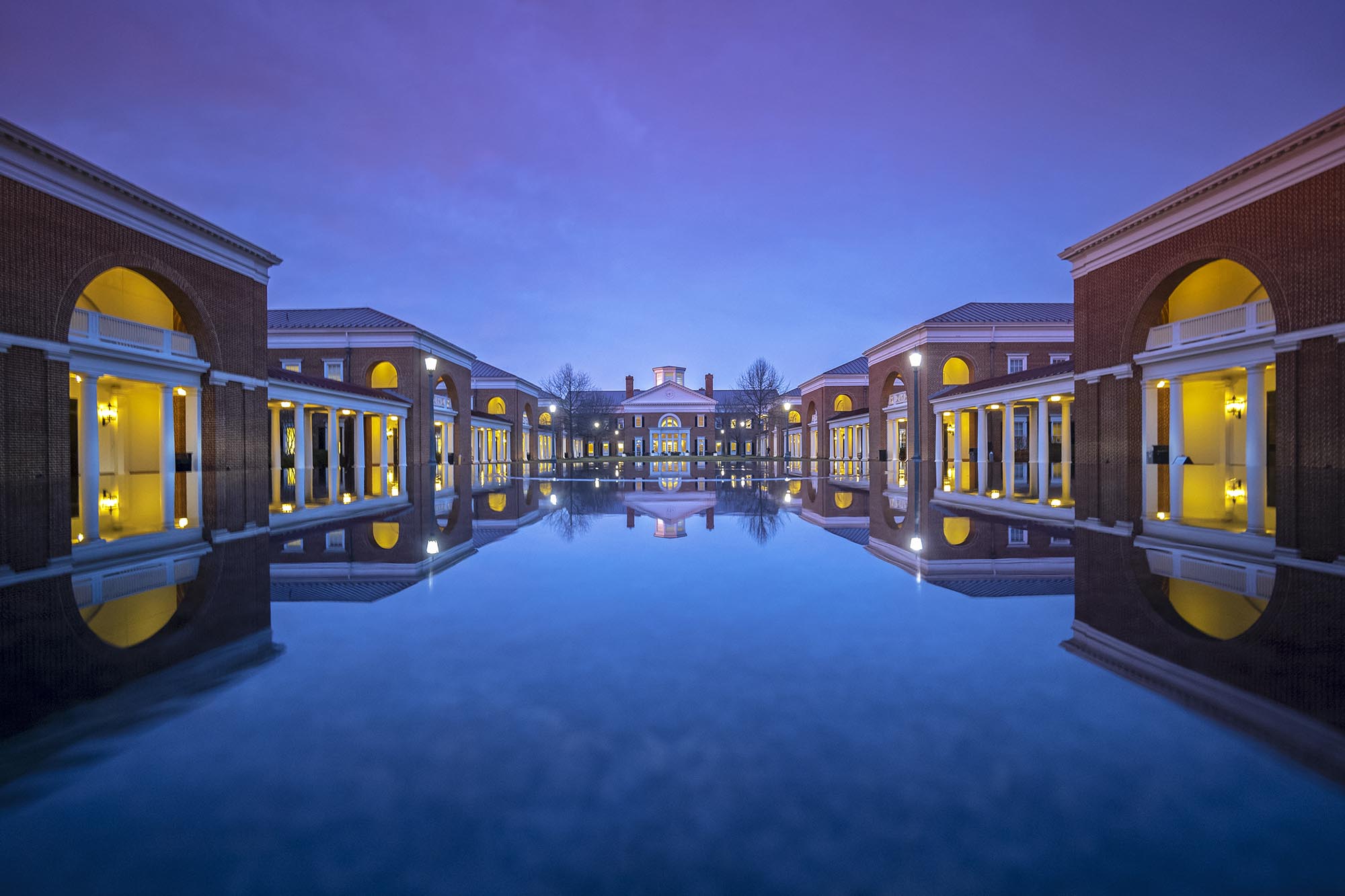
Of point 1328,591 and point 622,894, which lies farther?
point 1328,591

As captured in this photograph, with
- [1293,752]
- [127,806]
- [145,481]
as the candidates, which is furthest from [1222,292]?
[145,481]

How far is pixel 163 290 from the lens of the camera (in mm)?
20266

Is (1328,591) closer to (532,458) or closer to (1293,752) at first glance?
(1293,752)

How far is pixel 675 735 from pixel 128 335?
22.5 metres

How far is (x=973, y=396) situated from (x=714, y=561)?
29.0m

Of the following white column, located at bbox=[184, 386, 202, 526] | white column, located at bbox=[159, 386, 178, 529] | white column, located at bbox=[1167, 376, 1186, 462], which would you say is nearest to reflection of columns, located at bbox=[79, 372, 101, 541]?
white column, located at bbox=[159, 386, 178, 529]

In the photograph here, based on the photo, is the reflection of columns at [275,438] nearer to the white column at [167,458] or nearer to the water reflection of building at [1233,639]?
the white column at [167,458]

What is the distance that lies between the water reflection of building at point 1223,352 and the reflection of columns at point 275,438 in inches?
1193

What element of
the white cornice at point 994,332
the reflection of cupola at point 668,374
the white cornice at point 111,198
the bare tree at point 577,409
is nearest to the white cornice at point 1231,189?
the white cornice at point 994,332

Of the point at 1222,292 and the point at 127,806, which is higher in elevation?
the point at 1222,292

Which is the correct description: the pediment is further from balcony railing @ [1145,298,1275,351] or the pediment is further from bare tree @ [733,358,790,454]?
balcony railing @ [1145,298,1275,351]

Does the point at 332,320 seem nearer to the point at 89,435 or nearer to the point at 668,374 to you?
the point at 89,435

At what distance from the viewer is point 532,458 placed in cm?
6931

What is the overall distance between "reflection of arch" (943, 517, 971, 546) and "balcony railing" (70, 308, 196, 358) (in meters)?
20.6
